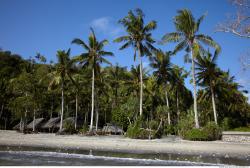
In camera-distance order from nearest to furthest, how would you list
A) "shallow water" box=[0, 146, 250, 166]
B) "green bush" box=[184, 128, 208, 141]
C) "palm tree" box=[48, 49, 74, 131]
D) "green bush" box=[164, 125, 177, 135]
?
1. "shallow water" box=[0, 146, 250, 166]
2. "green bush" box=[184, 128, 208, 141]
3. "green bush" box=[164, 125, 177, 135]
4. "palm tree" box=[48, 49, 74, 131]

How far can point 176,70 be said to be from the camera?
44.0m

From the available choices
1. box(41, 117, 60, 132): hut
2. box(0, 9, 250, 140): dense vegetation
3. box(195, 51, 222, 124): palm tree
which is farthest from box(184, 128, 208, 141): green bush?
box(41, 117, 60, 132): hut

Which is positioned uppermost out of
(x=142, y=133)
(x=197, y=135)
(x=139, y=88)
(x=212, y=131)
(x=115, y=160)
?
(x=139, y=88)

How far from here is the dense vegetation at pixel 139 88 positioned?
28.9 m

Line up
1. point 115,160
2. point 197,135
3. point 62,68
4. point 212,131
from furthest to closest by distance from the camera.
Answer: point 62,68 < point 212,131 < point 197,135 < point 115,160

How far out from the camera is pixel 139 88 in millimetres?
43562

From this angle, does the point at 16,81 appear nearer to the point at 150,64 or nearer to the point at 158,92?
the point at 150,64

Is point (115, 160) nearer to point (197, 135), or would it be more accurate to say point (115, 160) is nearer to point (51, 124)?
point (197, 135)

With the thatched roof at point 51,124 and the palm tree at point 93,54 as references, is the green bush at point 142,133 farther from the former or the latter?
the thatched roof at point 51,124

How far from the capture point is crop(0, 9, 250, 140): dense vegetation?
1138 inches

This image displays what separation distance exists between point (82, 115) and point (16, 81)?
1978 centimetres

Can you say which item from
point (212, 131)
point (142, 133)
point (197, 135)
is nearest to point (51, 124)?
point (142, 133)

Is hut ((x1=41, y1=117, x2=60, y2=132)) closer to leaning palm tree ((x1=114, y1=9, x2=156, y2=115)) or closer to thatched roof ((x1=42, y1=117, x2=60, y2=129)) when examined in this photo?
thatched roof ((x1=42, y1=117, x2=60, y2=129))

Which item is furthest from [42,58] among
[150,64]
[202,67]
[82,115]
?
[202,67]
